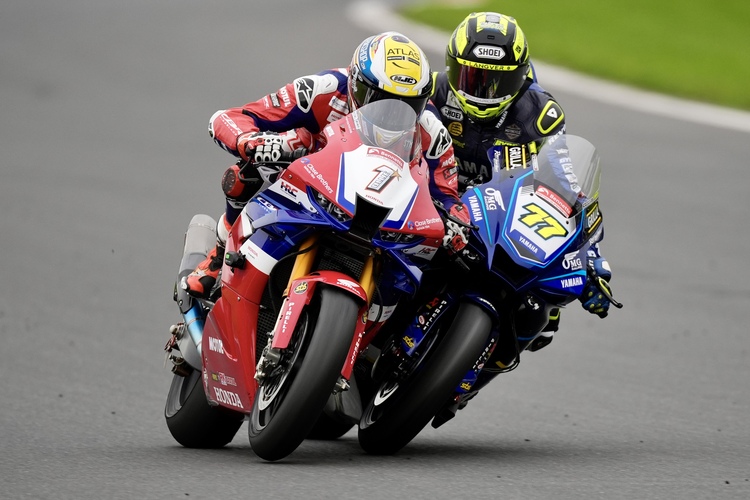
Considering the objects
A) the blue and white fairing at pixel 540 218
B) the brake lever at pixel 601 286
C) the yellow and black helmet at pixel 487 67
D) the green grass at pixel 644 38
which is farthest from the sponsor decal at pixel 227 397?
the green grass at pixel 644 38

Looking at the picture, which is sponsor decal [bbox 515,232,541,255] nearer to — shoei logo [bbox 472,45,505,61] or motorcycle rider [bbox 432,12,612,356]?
motorcycle rider [bbox 432,12,612,356]

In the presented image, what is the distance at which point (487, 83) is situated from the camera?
6.57 meters

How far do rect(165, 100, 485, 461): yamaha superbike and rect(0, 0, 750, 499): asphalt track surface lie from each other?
0.90ft

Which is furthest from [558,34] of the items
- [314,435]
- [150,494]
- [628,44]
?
[150,494]

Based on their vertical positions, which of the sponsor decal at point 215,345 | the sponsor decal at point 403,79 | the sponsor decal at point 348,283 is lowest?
the sponsor decal at point 215,345

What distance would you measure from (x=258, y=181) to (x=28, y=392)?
210 centimetres

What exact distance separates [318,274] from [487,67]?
5.36 ft

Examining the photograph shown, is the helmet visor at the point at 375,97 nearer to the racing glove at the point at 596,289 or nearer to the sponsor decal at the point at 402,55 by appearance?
the sponsor decal at the point at 402,55

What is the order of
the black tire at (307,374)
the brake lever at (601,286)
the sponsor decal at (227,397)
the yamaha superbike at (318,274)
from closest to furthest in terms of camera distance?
the black tire at (307,374)
the yamaha superbike at (318,274)
the sponsor decal at (227,397)
the brake lever at (601,286)

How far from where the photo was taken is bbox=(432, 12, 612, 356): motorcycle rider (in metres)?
6.55

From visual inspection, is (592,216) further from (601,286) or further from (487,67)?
(487,67)

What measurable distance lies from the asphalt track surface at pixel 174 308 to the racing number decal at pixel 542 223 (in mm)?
949

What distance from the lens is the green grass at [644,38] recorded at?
18766mm

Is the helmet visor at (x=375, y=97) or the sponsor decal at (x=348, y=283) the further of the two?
the helmet visor at (x=375, y=97)
